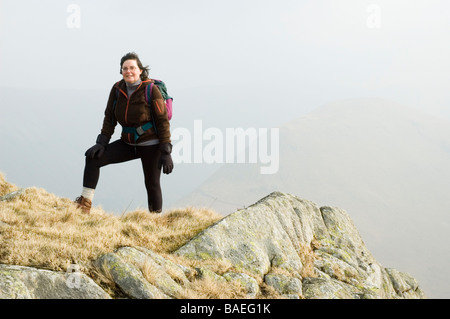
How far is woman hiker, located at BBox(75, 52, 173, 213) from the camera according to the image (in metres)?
8.51

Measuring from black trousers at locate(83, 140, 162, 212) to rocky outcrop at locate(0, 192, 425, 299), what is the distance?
7.25 ft

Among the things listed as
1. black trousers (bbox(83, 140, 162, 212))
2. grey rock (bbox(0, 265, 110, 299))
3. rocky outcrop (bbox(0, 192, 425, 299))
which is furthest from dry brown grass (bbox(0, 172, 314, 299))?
black trousers (bbox(83, 140, 162, 212))

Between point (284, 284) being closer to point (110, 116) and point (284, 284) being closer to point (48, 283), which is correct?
point (48, 283)

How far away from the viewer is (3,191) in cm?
1161

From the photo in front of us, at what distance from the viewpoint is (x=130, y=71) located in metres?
8.46

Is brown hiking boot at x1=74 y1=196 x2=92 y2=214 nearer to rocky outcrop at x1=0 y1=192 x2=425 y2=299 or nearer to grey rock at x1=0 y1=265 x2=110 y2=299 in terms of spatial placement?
rocky outcrop at x1=0 y1=192 x2=425 y2=299

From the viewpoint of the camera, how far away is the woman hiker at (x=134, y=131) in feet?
27.9

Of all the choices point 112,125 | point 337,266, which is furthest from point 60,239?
point 337,266

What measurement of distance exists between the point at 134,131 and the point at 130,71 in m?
1.30

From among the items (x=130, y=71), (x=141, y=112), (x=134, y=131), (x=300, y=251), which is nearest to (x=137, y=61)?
(x=130, y=71)

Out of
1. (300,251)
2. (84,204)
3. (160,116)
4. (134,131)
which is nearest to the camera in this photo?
(300,251)

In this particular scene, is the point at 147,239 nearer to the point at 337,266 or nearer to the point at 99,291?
the point at 99,291
